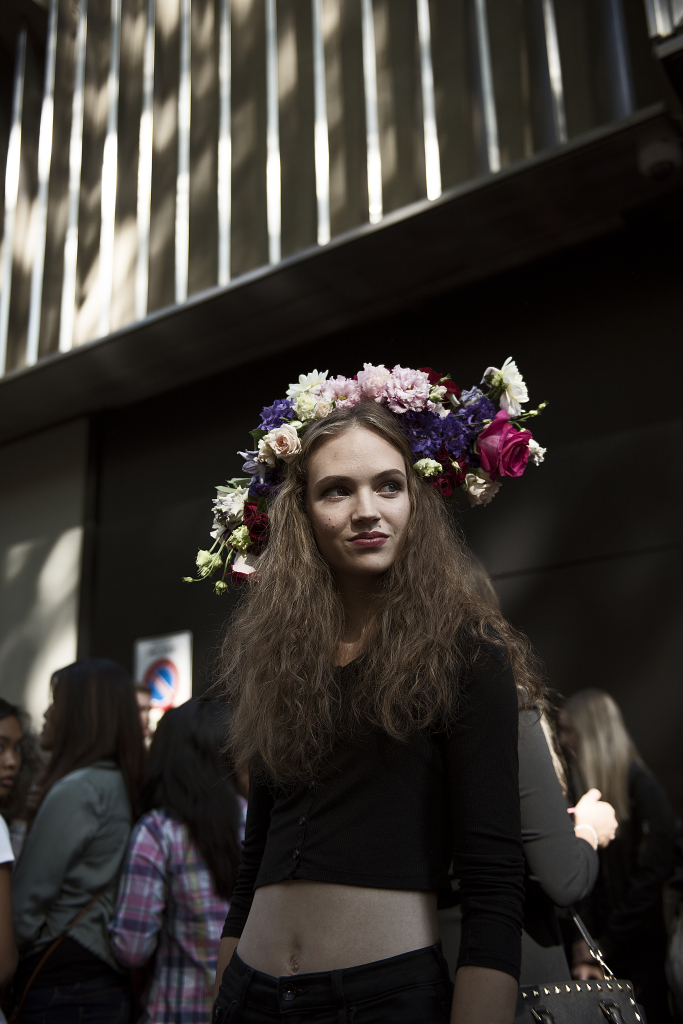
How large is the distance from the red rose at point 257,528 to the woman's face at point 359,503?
251mm

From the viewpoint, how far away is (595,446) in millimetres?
4402

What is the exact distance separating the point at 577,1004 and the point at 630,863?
2.13 metres

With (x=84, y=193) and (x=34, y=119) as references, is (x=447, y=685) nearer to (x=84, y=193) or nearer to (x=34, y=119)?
(x=84, y=193)

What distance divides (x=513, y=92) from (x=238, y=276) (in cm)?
173

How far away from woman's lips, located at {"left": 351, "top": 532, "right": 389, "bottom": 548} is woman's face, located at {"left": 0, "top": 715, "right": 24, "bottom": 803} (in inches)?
78.8

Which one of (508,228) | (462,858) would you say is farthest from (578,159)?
(462,858)

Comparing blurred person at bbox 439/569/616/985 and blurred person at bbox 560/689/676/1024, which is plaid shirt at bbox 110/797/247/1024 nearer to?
blurred person at bbox 439/569/616/985

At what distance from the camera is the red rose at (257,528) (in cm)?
197

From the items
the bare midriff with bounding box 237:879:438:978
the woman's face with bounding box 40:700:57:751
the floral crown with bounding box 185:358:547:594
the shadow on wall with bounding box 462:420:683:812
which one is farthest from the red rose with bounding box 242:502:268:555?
the shadow on wall with bounding box 462:420:683:812

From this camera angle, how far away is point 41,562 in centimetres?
632

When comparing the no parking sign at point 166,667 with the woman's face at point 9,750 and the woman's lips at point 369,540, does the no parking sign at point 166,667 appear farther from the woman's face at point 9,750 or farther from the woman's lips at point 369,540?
the woman's lips at point 369,540

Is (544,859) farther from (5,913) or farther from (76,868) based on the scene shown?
(76,868)

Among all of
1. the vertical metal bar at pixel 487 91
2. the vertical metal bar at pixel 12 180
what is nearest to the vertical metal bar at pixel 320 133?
the vertical metal bar at pixel 487 91

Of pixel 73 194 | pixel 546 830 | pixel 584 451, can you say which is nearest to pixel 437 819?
pixel 546 830
